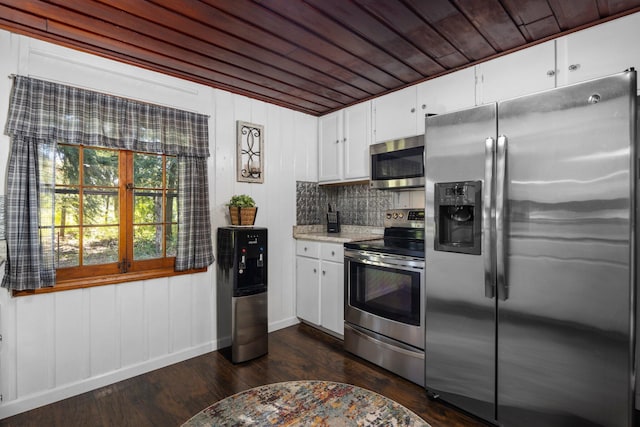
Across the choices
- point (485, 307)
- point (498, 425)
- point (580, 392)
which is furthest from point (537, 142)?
point (498, 425)

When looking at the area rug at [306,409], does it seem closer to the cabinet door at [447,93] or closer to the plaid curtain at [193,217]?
the plaid curtain at [193,217]

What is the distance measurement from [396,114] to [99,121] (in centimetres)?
243

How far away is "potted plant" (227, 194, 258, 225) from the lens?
2906 millimetres

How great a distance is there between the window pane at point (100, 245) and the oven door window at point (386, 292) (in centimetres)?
193

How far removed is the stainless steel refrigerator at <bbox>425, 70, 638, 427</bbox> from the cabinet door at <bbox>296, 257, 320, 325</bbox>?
1397 millimetres

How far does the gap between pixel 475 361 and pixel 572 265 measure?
79cm

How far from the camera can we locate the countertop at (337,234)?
3.36 m

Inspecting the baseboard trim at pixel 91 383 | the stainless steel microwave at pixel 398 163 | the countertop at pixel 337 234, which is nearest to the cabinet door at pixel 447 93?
the stainless steel microwave at pixel 398 163

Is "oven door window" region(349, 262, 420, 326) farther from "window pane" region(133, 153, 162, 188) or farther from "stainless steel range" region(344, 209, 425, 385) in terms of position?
"window pane" region(133, 153, 162, 188)

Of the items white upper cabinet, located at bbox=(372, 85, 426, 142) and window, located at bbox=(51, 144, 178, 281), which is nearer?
window, located at bbox=(51, 144, 178, 281)

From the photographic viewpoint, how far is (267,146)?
3.40 metres

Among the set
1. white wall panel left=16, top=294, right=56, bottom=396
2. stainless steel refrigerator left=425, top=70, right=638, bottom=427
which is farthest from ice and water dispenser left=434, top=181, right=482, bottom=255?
white wall panel left=16, top=294, right=56, bottom=396

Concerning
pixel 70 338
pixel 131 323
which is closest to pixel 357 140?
pixel 131 323

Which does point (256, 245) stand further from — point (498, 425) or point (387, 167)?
point (498, 425)
